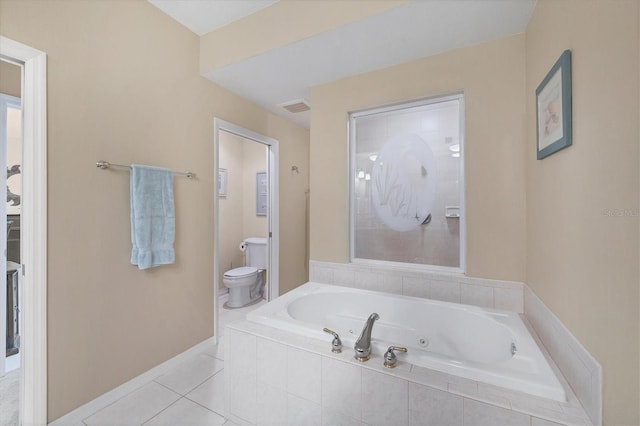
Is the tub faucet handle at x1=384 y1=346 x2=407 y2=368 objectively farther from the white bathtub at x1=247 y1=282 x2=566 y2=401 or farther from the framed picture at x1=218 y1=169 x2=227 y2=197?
the framed picture at x1=218 y1=169 x2=227 y2=197

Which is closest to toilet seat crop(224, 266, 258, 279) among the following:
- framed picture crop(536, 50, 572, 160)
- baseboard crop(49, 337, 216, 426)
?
baseboard crop(49, 337, 216, 426)

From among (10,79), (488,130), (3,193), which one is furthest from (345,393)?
(10,79)

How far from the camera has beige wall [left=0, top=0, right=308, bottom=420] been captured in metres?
1.45

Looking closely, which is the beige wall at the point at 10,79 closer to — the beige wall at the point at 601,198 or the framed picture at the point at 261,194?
the framed picture at the point at 261,194

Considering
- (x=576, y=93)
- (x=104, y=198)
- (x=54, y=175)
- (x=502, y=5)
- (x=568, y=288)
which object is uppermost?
(x=502, y=5)

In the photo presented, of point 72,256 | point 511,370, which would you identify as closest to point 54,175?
point 72,256

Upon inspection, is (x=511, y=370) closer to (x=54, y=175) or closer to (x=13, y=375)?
(x=54, y=175)

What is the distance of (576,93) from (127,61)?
8.03 ft

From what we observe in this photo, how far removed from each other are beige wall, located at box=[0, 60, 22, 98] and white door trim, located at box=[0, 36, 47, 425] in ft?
2.20

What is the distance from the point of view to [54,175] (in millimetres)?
1430

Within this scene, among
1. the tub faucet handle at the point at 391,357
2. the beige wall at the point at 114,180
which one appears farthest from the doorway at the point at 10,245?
the tub faucet handle at the point at 391,357

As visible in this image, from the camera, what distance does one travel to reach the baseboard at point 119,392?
1.49 m

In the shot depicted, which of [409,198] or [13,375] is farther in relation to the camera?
[409,198]

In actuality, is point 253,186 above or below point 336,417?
above
